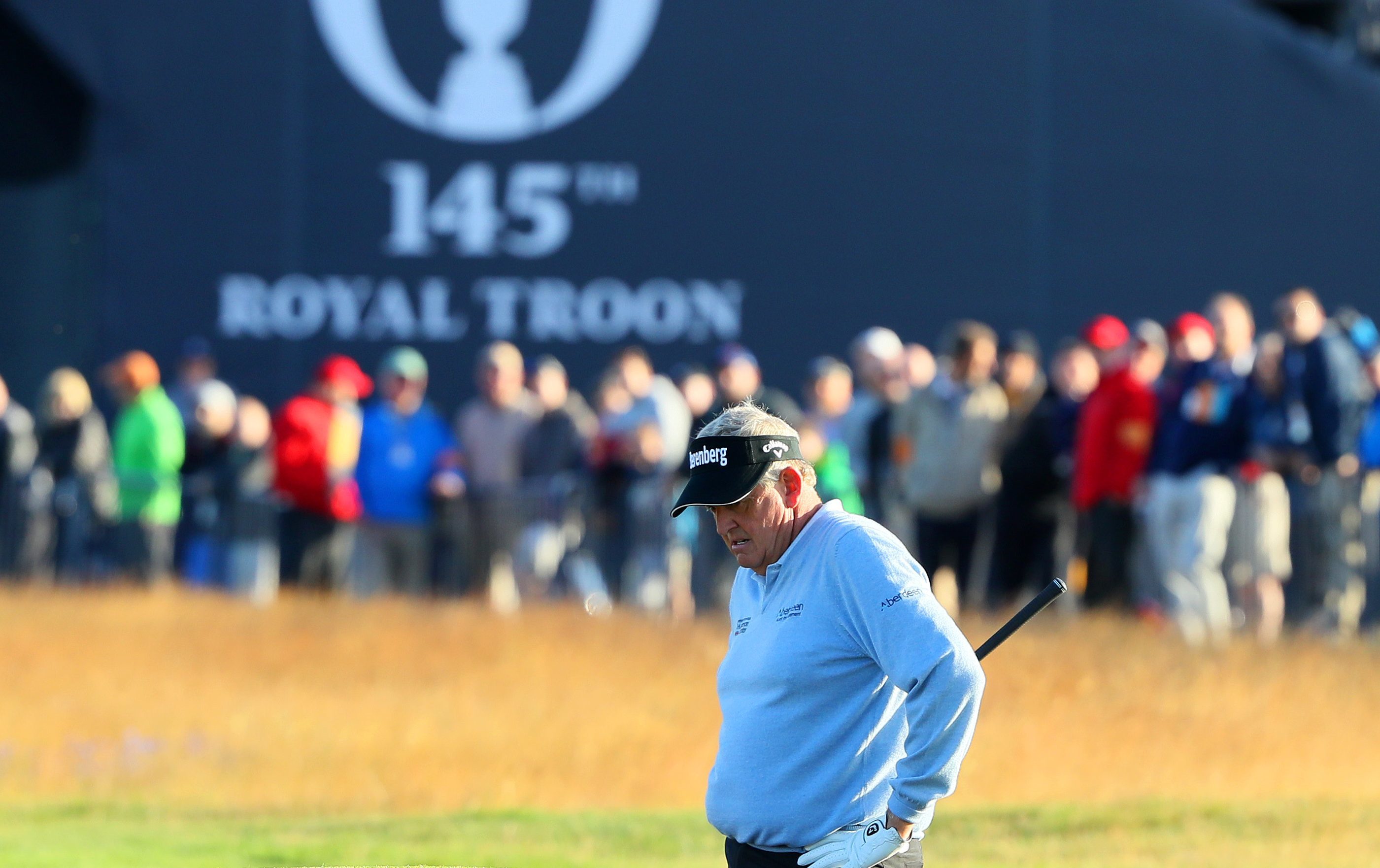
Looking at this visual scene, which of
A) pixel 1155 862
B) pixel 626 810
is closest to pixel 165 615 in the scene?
pixel 626 810

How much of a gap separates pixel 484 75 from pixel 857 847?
15.9 metres

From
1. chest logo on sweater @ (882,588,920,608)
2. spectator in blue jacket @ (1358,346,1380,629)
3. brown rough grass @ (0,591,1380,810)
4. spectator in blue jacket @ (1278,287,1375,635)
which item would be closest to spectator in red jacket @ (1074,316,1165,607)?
brown rough grass @ (0,591,1380,810)

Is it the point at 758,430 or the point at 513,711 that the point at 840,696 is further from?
the point at 513,711

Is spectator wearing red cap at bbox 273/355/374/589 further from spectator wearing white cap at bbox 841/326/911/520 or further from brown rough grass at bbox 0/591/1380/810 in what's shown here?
spectator wearing white cap at bbox 841/326/911/520

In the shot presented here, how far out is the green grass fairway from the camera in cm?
840

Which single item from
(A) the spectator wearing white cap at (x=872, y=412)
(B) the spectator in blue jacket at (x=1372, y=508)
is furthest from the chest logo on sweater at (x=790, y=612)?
(A) the spectator wearing white cap at (x=872, y=412)

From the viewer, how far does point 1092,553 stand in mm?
13367

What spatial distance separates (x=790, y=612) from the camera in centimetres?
465

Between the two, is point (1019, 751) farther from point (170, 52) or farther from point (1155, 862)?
point (170, 52)

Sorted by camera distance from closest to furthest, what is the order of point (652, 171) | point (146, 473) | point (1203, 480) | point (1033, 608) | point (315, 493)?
1. point (1033, 608)
2. point (1203, 480)
3. point (315, 493)
4. point (146, 473)
5. point (652, 171)

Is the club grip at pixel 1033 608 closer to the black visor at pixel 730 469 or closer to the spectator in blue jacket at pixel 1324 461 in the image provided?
the black visor at pixel 730 469

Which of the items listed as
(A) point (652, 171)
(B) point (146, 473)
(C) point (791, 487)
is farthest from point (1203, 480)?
(C) point (791, 487)

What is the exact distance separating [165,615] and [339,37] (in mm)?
7430

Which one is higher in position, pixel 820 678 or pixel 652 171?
pixel 652 171
